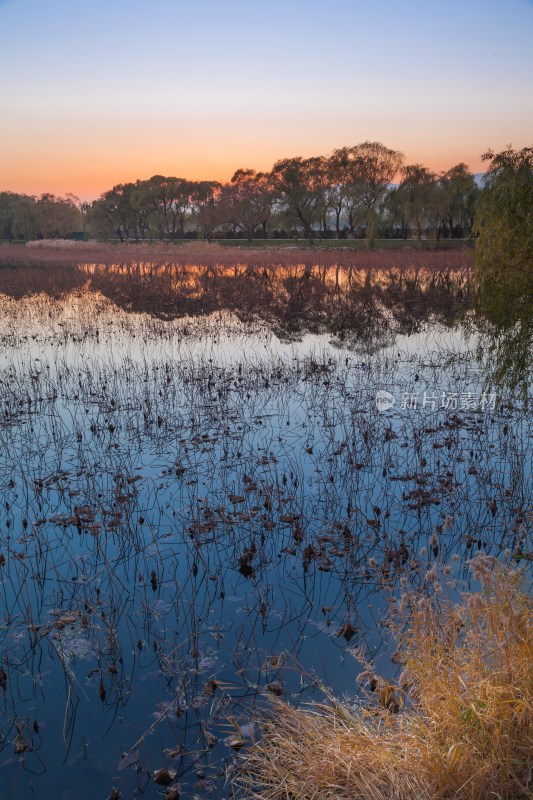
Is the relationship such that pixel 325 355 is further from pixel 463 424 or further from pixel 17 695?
pixel 17 695

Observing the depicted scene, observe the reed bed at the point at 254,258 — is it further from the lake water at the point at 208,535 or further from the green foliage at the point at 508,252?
the lake water at the point at 208,535

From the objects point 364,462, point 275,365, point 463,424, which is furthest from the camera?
point 275,365

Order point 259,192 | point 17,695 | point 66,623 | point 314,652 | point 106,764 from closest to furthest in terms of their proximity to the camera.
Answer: point 106,764, point 17,695, point 314,652, point 66,623, point 259,192

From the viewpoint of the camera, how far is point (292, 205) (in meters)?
86.5

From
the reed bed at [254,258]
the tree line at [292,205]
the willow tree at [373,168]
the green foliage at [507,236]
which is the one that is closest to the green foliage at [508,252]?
the green foliage at [507,236]

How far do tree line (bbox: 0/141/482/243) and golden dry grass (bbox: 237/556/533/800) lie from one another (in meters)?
58.8

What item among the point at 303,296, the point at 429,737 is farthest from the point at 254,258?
the point at 429,737

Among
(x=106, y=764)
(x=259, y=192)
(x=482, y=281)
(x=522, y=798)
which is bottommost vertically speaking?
(x=106, y=764)

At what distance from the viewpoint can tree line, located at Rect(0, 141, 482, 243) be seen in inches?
2675

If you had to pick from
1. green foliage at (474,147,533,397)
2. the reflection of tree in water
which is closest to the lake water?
green foliage at (474,147,533,397)

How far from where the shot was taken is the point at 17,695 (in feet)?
17.6

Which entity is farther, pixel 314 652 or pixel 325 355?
pixel 325 355

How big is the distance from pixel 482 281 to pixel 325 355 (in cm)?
522

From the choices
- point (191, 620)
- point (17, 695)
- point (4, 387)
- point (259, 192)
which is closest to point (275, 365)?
point (4, 387)
